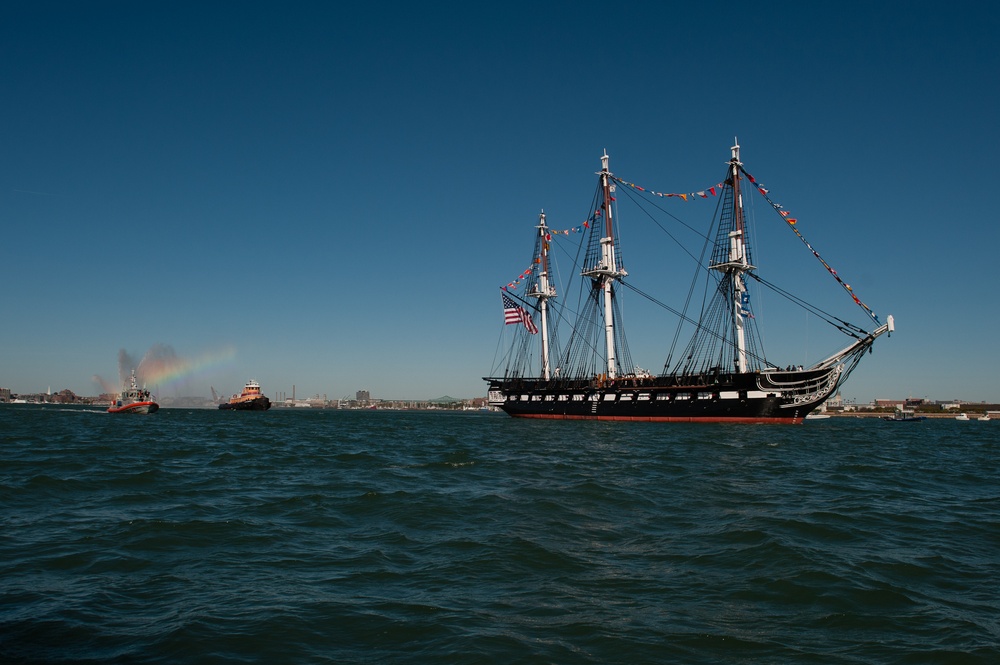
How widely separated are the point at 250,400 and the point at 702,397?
12574 centimetres

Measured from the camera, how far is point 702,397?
69.8 meters

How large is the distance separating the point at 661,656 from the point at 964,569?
7631mm

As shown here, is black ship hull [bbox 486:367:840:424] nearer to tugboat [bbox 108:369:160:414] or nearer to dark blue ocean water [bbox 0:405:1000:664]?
dark blue ocean water [bbox 0:405:1000:664]

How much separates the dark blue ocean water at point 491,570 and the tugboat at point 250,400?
147m

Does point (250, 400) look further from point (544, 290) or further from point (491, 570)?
point (491, 570)

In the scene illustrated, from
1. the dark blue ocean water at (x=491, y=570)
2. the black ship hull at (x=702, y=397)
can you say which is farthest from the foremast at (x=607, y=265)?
the dark blue ocean water at (x=491, y=570)

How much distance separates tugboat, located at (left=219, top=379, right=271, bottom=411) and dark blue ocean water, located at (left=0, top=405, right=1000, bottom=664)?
147 m

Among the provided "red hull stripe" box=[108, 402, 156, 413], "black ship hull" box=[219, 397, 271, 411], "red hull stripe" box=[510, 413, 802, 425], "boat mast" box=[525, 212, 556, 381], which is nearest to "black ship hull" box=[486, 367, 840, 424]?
"red hull stripe" box=[510, 413, 802, 425]

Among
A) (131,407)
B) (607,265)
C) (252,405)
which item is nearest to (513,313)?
(607,265)

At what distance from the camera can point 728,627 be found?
8156 millimetres

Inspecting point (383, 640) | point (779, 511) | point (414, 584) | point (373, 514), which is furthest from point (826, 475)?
point (383, 640)

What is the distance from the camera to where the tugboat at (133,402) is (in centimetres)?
10306

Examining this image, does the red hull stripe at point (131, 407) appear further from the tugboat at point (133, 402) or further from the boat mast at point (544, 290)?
the boat mast at point (544, 290)

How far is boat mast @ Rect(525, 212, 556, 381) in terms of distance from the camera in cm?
10325
